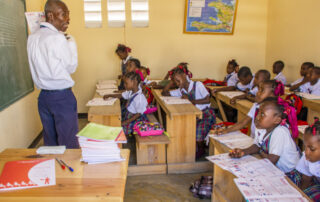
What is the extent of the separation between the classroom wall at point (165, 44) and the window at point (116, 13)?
88 mm

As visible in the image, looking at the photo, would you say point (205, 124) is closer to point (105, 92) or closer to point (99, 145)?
point (105, 92)

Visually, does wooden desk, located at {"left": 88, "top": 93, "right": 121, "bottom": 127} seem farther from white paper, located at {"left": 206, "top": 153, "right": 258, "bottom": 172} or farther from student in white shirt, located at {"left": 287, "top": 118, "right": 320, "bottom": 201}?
student in white shirt, located at {"left": 287, "top": 118, "right": 320, "bottom": 201}

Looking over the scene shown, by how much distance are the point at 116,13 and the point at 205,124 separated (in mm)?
2954

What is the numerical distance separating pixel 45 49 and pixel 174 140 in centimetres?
160

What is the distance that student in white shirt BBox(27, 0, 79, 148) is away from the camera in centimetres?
194

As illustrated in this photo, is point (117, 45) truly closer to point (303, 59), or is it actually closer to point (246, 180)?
point (303, 59)

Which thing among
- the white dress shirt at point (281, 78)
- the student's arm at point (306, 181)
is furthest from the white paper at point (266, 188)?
the white dress shirt at point (281, 78)

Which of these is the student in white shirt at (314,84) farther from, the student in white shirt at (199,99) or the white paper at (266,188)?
the white paper at (266,188)

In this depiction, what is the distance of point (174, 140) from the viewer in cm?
294

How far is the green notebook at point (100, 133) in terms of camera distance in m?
1.36

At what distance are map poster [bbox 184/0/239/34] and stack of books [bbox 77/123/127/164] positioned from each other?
420 centimetres

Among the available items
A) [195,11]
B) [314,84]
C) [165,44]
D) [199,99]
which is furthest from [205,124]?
[195,11]

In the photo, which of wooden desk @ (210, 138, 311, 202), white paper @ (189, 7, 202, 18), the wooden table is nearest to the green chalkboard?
the wooden table

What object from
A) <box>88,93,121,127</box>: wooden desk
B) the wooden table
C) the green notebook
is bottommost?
<box>88,93,121,127</box>: wooden desk
